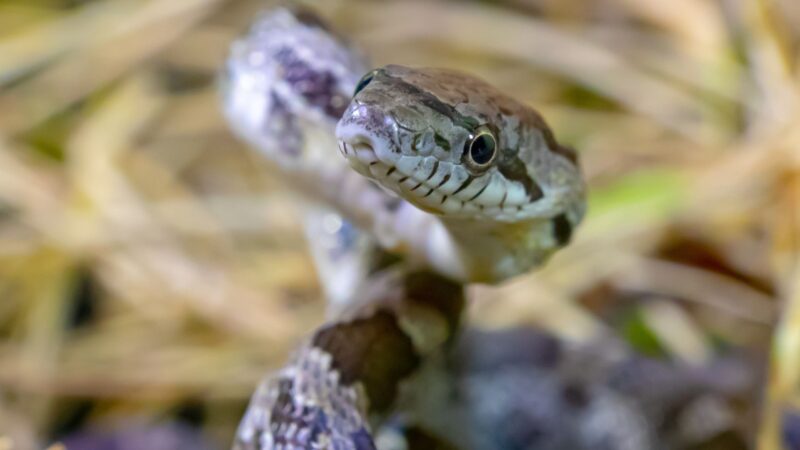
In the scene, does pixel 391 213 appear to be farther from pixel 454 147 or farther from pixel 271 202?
pixel 271 202

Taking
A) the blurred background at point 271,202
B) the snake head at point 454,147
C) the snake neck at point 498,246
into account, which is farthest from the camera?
the blurred background at point 271,202

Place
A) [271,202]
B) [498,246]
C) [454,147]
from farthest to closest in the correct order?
1. [271,202]
2. [498,246]
3. [454,147]

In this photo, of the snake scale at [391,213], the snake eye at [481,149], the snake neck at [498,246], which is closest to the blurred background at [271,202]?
the snake scale at [391,213]

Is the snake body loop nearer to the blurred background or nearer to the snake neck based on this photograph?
the snake neck

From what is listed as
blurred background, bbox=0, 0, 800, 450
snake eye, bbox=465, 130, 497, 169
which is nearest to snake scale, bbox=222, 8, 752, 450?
snake eye, bbox=465, 130, 497, 169

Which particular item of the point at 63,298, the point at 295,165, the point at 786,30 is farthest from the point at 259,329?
the point at 786,30

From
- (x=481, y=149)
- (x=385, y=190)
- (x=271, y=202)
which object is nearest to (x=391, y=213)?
(x=385, y=190)

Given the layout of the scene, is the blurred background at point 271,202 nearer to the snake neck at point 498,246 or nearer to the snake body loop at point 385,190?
the snake body loop at point 385,190
